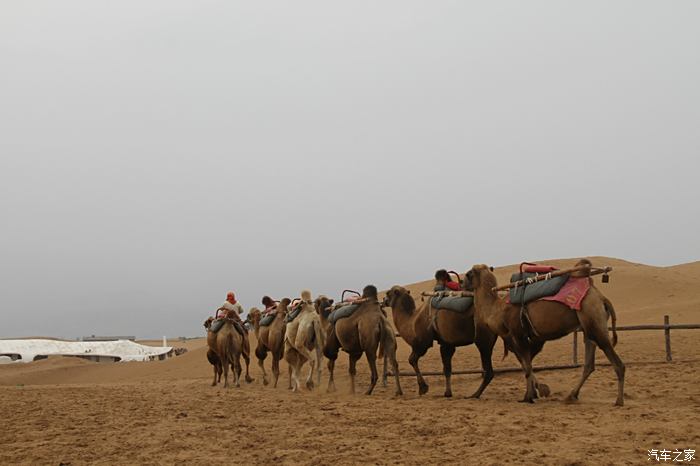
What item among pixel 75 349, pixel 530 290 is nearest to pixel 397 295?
pixel 530 290

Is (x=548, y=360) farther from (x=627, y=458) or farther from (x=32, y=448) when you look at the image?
(x=32, y=448)

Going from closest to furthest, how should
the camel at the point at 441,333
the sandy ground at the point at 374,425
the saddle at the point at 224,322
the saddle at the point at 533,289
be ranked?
the sandy ground at the point at 374,425
the saddle at the point at 533,289
the camel at the point at 441,333
the saddle at the point at 224,322

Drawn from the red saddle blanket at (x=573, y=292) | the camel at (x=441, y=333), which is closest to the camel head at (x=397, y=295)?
the camel at (x=441, y=333)

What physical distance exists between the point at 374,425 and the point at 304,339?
22.0 ft

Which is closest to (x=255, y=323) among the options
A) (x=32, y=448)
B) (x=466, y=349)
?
(x=466, y=349)

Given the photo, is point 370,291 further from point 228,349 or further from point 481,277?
point 228,349

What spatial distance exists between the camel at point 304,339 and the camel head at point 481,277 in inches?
192

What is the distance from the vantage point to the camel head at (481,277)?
1140 cm

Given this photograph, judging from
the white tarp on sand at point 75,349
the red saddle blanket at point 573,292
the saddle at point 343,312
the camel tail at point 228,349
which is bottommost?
the white tarp on sand at point 75,349

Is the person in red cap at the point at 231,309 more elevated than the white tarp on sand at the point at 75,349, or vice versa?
the person in red cap at the point at 231,309

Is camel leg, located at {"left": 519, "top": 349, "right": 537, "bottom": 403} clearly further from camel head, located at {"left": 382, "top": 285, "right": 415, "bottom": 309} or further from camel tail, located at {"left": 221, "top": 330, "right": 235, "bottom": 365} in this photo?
camel tail, located at {"left": 221, "top": 330, "right": 235, "bottom": 365}

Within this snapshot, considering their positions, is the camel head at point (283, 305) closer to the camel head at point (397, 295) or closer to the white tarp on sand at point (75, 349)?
the camel head at point (397, 295)

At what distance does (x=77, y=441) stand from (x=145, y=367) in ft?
74.3

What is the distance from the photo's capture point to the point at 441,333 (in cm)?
1234
